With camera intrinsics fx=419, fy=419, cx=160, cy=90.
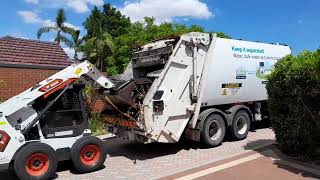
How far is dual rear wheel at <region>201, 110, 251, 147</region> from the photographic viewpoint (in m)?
10.9

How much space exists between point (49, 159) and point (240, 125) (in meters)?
6.13

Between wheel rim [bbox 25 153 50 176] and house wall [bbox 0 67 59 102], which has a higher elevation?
house wall [bbox 0 67 59 102]

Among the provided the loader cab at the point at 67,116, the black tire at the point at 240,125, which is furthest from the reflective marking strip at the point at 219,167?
the loader cab at the point at 67,116

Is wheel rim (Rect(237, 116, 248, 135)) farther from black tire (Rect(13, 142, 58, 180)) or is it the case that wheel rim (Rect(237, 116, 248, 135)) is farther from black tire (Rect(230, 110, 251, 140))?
black tire (Rect(13, 142, 58, 180))

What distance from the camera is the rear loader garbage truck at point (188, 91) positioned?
9.93 metres

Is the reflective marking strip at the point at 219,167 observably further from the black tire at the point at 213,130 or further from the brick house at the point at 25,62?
the brick house at the point at 25,62

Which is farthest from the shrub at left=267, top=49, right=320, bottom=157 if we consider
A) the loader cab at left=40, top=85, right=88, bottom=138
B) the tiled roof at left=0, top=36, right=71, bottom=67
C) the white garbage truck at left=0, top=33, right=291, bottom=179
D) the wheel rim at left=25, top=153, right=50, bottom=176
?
the tiled roof at left=0, top=36, right=71, bottom=67

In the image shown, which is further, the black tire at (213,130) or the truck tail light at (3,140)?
the black tire at (213,130)

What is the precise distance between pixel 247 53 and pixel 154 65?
3022 millimetres

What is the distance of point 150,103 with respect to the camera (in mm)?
9695

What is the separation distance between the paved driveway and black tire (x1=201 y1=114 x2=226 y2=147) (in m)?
0.20

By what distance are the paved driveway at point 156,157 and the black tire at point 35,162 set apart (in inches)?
20.6

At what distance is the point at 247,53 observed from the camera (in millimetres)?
12273

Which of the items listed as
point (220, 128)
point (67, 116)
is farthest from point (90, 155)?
point (220, 128)
